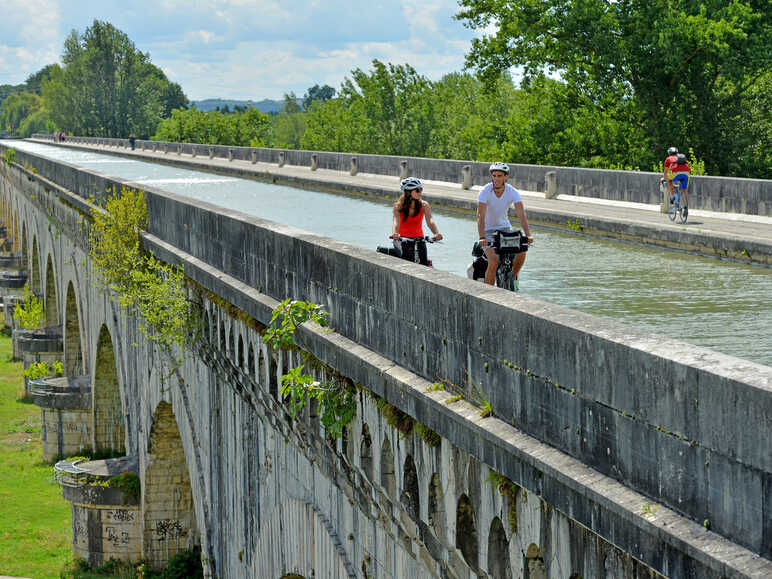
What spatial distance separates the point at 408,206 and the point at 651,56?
29.4 meters

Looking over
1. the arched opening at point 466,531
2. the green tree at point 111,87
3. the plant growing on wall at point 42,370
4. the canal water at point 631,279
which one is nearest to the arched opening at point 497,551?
the arched opening at point 466,531

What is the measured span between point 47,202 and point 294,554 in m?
21.5

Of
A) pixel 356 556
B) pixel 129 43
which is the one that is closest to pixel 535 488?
pixel 356 556

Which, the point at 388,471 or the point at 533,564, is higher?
the point at 533,564

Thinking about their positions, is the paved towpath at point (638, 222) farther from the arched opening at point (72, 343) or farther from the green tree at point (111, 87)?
the green tree at point (111, 87)

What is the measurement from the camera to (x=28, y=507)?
25875 mm

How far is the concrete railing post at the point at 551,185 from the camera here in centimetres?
2439

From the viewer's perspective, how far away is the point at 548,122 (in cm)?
4009

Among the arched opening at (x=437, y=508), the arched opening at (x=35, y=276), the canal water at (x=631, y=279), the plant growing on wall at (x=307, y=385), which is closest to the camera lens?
the arched opening at (x=437, y=508)

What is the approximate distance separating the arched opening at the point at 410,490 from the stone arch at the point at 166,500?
9793 mm

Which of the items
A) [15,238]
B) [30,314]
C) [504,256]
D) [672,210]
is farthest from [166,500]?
[15,238]

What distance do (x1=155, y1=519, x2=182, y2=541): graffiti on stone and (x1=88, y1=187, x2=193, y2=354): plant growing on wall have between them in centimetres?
378

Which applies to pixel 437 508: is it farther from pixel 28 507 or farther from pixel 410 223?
pixel 28 507

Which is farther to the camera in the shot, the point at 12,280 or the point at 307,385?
the point at 12,280
